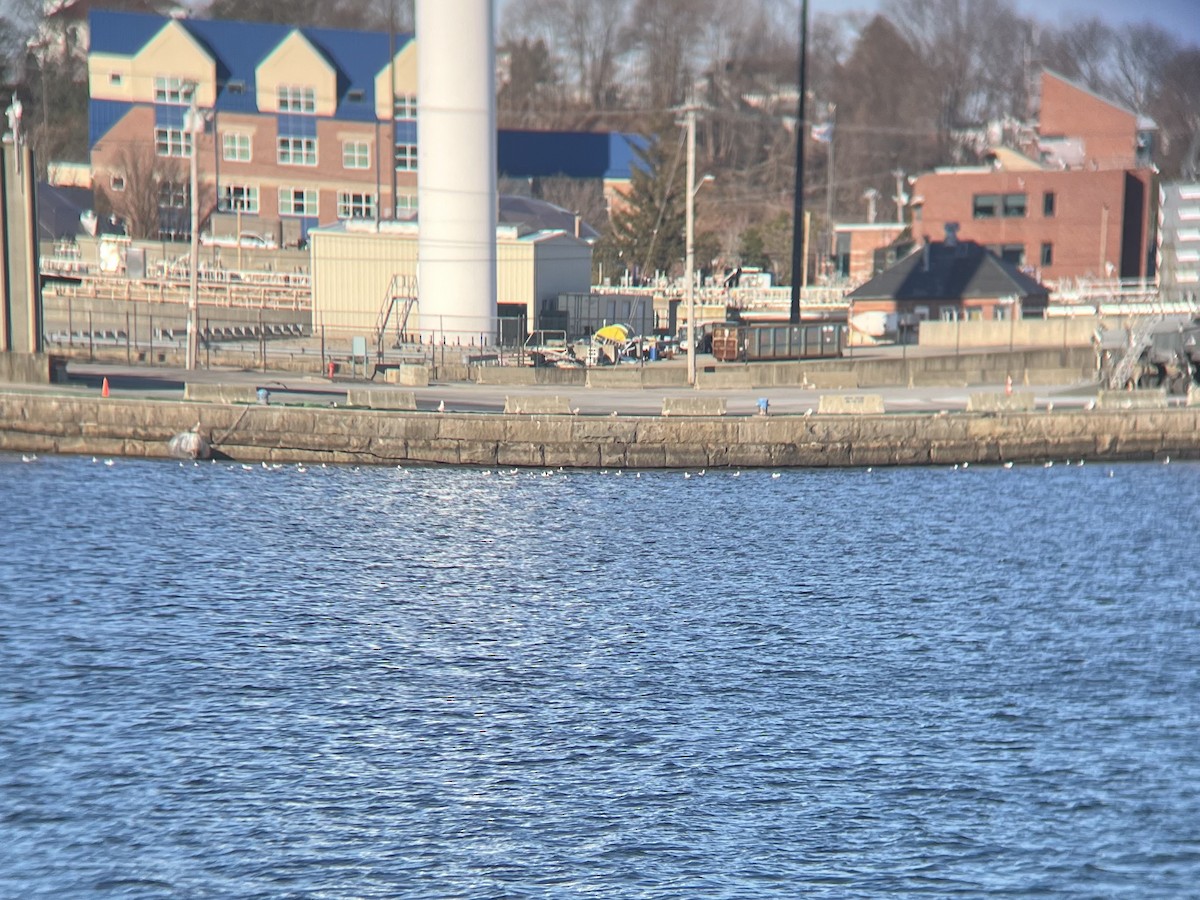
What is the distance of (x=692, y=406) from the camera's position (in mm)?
52781

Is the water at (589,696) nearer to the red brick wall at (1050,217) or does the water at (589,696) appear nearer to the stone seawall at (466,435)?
the stone seawall at (466,435)

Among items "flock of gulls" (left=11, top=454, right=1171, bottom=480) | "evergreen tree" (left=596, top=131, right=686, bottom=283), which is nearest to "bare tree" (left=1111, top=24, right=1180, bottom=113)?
"evergreen tree" (left=596, top=131, right=686, bottom=283)

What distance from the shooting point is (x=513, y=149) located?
12619 centimetres

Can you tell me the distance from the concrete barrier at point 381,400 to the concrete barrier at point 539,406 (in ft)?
11.4

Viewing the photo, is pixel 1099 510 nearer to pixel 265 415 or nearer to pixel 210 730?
pixel 265 415

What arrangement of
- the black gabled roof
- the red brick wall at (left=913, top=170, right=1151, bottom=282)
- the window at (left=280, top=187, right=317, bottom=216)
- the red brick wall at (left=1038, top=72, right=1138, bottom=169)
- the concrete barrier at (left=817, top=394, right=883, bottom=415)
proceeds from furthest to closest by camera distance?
the window at (left=280, top=187, right=317, bottom=216) < the red brick wall at (left=1038, top=72, right=1138, bottom=169) < the red brick wall at (left=913, top=170, right=1151, bottom=282) < the black gabled roof < the concrete barrier at (left=817, top=394, right=883, bottom=415)

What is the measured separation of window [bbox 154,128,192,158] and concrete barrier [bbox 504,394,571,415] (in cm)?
6831

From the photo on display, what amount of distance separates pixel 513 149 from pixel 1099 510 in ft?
282

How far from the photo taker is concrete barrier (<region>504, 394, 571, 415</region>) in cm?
5206

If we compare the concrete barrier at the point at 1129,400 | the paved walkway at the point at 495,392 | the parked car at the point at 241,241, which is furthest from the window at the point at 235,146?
the concrete barrier at the point at 1129,400

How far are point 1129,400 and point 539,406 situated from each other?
21.4 metres

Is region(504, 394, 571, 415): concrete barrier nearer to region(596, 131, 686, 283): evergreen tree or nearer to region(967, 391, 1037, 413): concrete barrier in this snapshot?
region(967, 391, 1037, 413): concrete barrier

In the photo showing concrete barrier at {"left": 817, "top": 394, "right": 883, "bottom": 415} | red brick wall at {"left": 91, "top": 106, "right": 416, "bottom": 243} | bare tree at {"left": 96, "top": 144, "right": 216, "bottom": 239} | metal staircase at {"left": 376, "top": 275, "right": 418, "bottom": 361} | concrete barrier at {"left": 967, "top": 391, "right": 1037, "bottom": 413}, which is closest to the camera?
concrete barrier at {"left": 817, "top": 394, "right": 883, "bottom": 415}

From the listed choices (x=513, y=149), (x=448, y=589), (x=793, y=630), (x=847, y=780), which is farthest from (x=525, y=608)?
(x=513, y=149)
